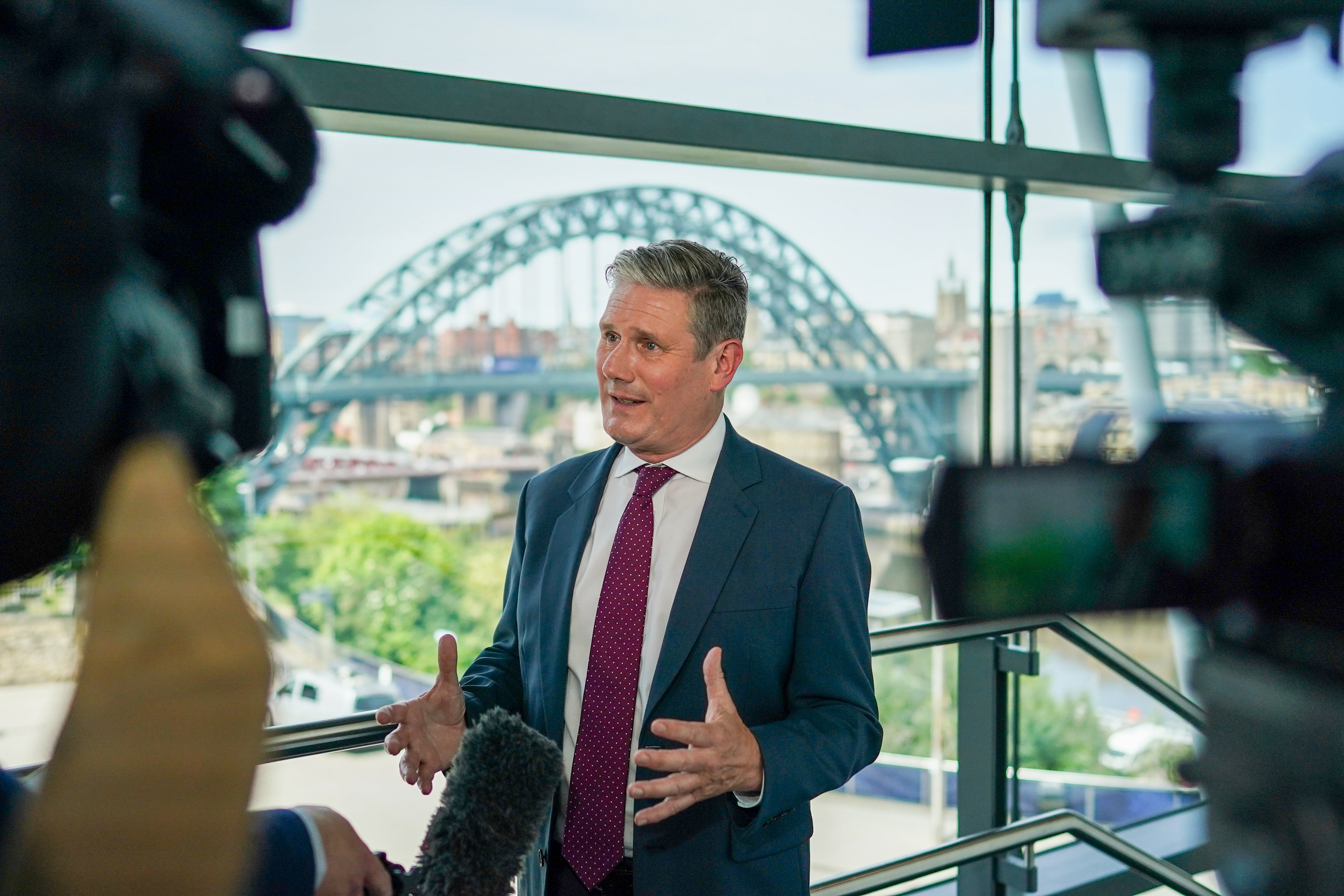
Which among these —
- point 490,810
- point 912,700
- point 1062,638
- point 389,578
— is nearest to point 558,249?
point 389,578

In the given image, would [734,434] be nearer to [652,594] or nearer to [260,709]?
[652,594]

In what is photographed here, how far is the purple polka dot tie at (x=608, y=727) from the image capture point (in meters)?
1.45

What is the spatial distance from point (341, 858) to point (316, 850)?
2cm

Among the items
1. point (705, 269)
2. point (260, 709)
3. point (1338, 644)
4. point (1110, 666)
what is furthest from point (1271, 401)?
point (1110, 666)

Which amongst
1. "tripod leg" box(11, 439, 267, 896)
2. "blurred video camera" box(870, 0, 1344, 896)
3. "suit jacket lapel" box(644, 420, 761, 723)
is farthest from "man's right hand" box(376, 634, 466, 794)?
"blurred video camera" box(870, 0, 1344, 896)

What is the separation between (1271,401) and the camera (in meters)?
0.40

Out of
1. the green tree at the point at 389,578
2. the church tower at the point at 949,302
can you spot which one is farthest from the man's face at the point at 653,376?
the green tree at the point at 389,578

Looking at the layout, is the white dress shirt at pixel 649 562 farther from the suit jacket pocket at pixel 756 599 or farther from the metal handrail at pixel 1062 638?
the metal handrail at pixel 1062 638

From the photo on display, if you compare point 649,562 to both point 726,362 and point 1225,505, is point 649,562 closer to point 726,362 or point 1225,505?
point 726,362

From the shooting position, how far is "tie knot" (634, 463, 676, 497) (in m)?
1.61

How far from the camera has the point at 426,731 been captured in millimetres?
1361

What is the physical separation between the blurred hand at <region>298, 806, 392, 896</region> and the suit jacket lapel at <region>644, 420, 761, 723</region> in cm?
76

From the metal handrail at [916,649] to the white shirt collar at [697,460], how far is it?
38 centimetres

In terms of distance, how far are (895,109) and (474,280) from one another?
22.7 m
